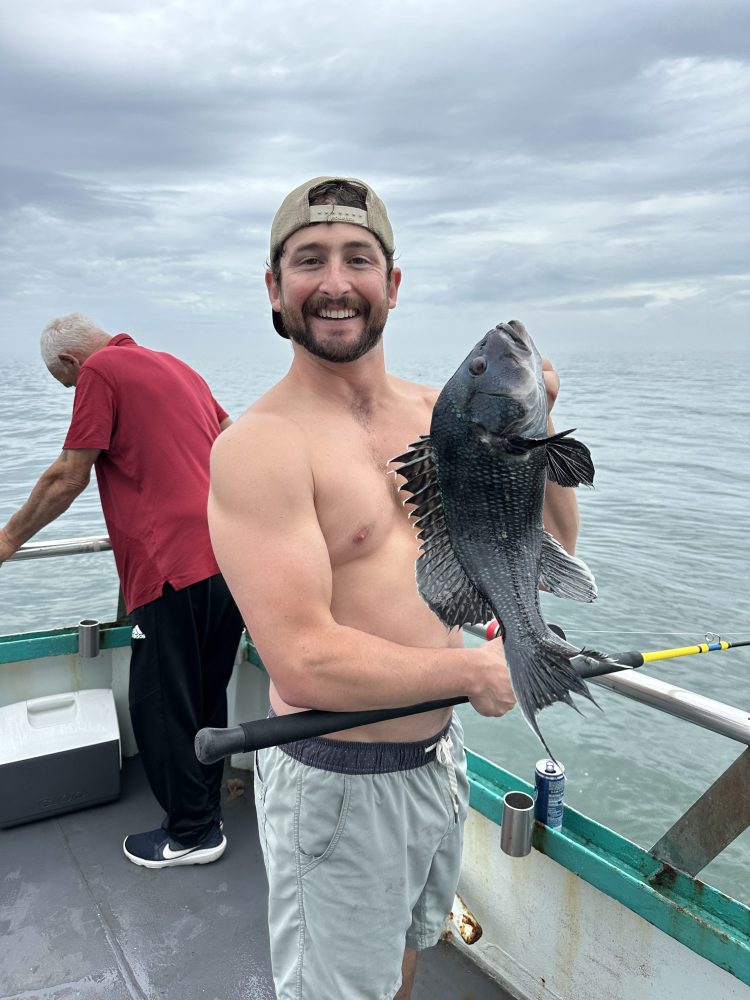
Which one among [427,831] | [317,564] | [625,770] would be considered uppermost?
[317,564]

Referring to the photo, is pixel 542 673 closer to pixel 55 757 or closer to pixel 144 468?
pixel 144 468

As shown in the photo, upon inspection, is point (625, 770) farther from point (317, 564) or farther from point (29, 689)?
point (317, 564)

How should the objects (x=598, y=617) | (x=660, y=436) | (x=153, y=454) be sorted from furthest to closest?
(x=660, y=436) → (x=598, y=617) → (x=153, y=454)

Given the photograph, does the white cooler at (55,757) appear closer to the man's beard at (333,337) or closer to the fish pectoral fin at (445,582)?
the man's beard at (333,337)

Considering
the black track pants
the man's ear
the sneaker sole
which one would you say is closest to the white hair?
the black track pants

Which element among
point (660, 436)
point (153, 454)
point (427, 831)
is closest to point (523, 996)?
point (427, 831)

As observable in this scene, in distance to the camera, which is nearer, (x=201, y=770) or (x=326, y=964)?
(x=326, y=964)

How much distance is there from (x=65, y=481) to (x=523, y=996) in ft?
8.94

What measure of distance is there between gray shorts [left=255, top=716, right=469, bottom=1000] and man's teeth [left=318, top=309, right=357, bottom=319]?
108cm

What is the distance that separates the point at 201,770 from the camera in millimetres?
3523

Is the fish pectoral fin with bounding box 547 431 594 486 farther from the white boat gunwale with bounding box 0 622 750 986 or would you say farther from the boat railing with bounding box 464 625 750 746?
the white boat gunwale with bounding box 0 622 750 986

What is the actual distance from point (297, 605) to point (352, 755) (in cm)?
51

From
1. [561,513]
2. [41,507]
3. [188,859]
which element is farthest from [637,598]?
[561,513]

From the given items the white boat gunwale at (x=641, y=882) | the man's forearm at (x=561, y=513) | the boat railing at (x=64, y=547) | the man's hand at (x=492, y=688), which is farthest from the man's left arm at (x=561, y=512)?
the boat railing at (x=64, y=547)
